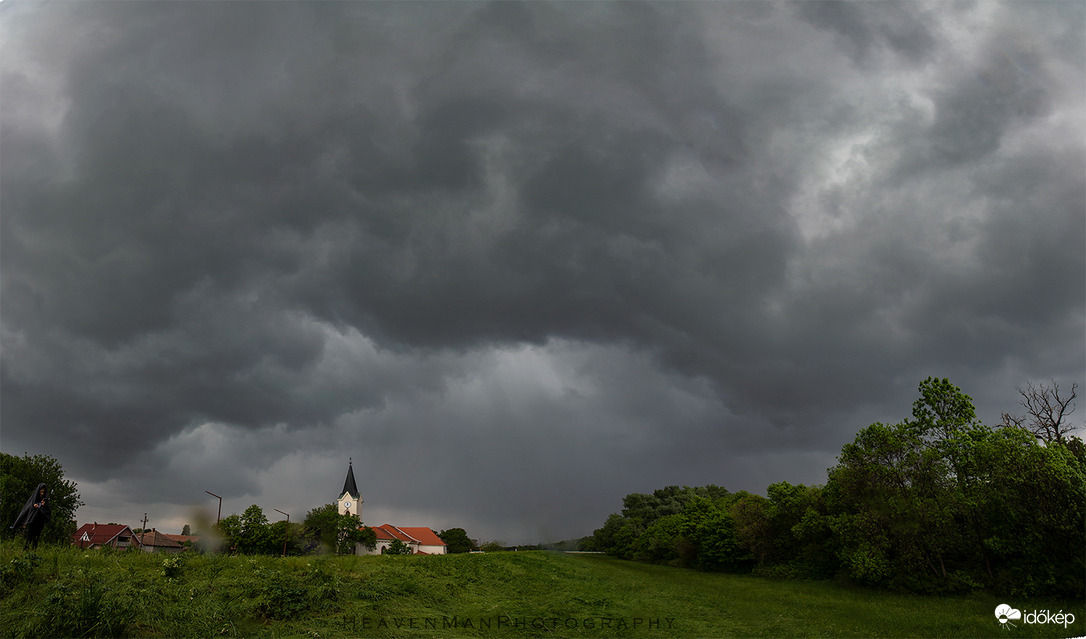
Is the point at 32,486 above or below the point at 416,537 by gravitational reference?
above

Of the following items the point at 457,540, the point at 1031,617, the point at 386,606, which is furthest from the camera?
the point at 457,540

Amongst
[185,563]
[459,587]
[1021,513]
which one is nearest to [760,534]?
[1021,513]

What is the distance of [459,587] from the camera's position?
18.6 metres

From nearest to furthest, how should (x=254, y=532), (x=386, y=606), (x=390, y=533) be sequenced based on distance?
1. (x=386, y=606)
2. (x=254, y=532)
3. (x=390, y=533)

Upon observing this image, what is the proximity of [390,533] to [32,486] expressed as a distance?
7652 cm

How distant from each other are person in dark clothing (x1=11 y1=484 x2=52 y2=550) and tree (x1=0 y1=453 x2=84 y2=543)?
2494cm

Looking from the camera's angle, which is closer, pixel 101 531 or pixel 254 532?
pixel 254 532

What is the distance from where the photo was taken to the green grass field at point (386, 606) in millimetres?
11297

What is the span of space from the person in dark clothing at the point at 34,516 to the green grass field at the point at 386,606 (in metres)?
0.76

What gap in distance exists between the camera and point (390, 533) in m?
113

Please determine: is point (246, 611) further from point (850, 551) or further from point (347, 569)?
point (850, 551)

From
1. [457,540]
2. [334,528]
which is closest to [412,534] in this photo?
[457,540]

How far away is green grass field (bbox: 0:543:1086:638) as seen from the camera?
11297mm

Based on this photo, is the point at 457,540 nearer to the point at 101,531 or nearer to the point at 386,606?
the point at 101,531
